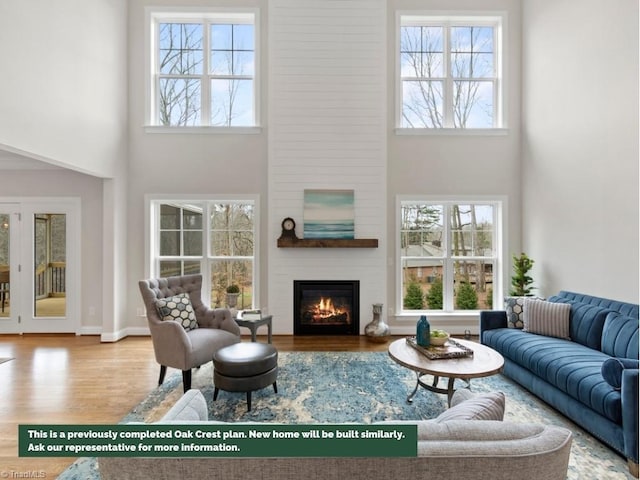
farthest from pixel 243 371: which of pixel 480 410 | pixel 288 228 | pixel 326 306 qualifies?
pixel 288 228

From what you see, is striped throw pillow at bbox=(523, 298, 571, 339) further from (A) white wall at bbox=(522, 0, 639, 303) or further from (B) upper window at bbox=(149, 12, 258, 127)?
(B) upper window at bbox=(149, 12, 258, 127)

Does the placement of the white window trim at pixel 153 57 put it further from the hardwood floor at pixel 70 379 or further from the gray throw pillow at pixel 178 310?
the hardwood floor at pixel 70 379

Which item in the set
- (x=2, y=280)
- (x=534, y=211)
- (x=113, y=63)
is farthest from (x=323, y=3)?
(x=2, y=280)

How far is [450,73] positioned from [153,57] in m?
4.79

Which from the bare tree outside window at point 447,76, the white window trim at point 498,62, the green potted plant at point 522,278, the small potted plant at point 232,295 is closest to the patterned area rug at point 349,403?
the small potted plant at point 232,295

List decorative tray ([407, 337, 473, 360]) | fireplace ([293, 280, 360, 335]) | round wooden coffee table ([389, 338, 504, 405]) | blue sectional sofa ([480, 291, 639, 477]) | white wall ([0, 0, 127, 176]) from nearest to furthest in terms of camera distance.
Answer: blue sectional sofa ([480, 291, 639, 477]) < round wooden coffee table ([389, 338, 504, 405]) < decorative tray ([407, 337, 473, 360]) < white wall ([0, 0, 127, 176]) < fireplace ([293, 280, 360, 335])

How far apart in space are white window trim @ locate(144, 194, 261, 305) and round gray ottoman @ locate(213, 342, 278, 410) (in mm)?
2368

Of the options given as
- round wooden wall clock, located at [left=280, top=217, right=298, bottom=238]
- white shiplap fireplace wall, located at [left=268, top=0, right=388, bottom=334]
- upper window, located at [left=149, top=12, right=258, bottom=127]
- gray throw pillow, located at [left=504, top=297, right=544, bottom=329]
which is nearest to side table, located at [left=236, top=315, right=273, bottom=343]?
white shiplap fireplace wall, located at [left=268, top=0, right=388, bottom=334]

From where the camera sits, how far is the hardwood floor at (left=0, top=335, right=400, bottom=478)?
258 centimetres

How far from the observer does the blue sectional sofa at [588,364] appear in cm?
217

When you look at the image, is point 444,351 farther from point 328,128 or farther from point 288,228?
point 328,128

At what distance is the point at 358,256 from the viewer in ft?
17.1

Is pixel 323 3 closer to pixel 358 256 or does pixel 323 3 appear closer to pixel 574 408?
pixel 358 256

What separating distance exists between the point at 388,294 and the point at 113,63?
533cm
